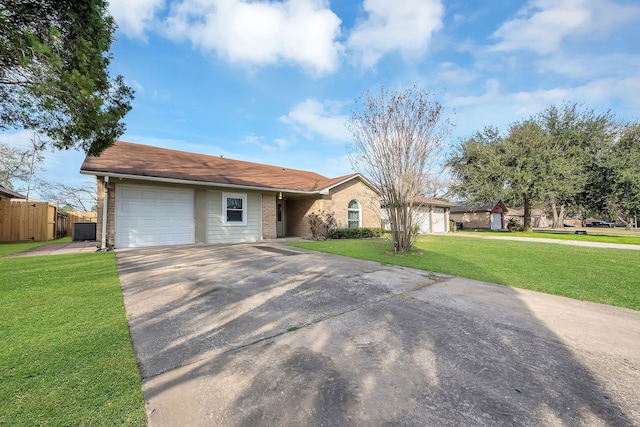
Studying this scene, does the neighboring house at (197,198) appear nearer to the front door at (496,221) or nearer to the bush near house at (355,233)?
the bush near house at (355,233)

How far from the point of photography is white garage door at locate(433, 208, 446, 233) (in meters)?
24.6

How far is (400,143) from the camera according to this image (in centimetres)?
901

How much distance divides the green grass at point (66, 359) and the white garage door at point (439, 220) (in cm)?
2431

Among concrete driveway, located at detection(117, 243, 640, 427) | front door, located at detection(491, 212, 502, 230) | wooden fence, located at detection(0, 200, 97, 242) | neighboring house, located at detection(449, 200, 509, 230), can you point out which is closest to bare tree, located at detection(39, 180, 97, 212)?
wooden fence, located at detection(0, 200, 97, 242)

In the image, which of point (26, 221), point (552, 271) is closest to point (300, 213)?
point (552, 271)

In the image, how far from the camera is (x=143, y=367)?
2.35 m

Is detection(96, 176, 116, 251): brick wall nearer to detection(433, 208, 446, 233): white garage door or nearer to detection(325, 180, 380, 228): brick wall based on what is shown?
detection(325, 180, 380, 228): brick wall

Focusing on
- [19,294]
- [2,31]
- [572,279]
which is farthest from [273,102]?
[572,279]

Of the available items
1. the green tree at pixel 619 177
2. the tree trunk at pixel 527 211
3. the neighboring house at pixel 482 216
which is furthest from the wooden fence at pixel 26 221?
the neighboring house at pixel 482 216

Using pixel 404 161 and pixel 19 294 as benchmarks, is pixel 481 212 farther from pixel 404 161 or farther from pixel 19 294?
pixel 19 294

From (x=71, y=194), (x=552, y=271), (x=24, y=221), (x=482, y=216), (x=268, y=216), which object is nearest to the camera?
(x=552, y=271)

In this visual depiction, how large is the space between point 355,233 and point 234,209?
669 centimetres

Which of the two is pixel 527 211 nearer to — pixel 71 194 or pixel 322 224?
pixel 322 224

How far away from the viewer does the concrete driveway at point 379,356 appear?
1.86m
